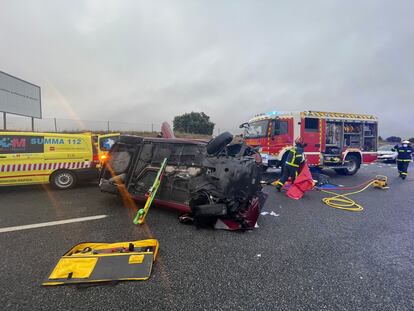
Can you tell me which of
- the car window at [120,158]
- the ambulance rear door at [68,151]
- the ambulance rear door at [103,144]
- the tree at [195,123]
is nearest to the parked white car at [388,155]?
the ambulance rear door at [103,144]

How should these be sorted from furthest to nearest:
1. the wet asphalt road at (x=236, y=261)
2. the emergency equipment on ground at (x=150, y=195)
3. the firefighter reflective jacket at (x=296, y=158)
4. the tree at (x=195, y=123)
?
the tree at (x=195, y=123) → the firefighter reflective jacket at (x=296, y=158) → the emergency equipment on ground at (x=150, y=195) → the wet asphalt road at (x=236, y=261)

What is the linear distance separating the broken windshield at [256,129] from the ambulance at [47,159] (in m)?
6.35

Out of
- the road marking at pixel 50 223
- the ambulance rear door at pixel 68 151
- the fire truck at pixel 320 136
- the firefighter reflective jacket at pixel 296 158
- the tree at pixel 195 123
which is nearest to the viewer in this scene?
the road marking at pixel 50 223

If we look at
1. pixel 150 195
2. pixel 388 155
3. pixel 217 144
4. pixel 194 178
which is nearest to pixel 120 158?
pixel 150 195

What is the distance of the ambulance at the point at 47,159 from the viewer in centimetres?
593

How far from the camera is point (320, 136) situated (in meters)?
9.26

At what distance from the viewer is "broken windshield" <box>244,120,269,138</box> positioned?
9.25 meters

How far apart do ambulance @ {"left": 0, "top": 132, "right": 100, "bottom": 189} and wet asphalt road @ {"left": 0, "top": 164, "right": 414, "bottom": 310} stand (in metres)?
1.48

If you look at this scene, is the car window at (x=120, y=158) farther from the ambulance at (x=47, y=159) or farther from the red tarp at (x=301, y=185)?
the red tarp at (x=301, y=185)

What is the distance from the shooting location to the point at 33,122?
17891 millimetres

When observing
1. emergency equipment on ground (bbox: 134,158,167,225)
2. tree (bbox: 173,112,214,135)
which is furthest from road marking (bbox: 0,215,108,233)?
tree (bbox: 173,112,214,135)

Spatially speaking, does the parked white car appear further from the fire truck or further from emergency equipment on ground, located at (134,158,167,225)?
emergency equipment on ground, located at (134,158,167,225)

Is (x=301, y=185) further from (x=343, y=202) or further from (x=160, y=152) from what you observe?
(x=160, y=152)

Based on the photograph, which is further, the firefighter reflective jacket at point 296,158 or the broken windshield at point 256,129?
the broken windshield at point 256,129
